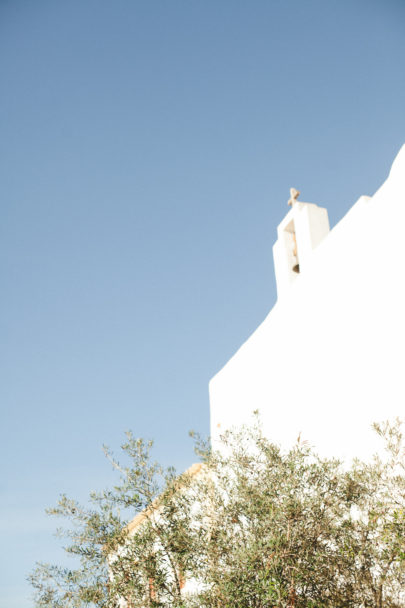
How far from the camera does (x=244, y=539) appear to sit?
14.6 feet

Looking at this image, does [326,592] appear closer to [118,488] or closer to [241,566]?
[241,566]

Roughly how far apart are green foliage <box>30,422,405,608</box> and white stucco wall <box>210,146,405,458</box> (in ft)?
4.40

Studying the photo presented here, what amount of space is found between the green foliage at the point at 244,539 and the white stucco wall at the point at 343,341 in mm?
1342

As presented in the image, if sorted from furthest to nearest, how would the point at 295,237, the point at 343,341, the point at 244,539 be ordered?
the point at 295,237
the point at 343,341
the point at 244,539

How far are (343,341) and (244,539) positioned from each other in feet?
14.8

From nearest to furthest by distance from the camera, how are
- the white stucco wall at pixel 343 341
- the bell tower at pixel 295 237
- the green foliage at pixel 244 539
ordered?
1. the green foliage at pixel 244 539
2. the white stucco wall at pixel 343 341
3. the bell tower at pixel 295 237

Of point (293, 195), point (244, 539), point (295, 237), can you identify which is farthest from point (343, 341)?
point (293, 195)

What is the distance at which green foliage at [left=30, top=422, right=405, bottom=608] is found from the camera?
414 centimetres

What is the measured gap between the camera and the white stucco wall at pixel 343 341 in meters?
7.07

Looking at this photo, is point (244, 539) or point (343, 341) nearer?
point (244, 539)

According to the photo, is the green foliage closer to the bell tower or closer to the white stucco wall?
the white stucco wall

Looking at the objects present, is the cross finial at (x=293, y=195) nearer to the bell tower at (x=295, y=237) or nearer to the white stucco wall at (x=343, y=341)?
the bell tower at (x=295, y=237)

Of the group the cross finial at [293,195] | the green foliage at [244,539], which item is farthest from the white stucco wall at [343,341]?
the cross finial at [293,195]

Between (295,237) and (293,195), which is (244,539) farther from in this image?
(293,195)
